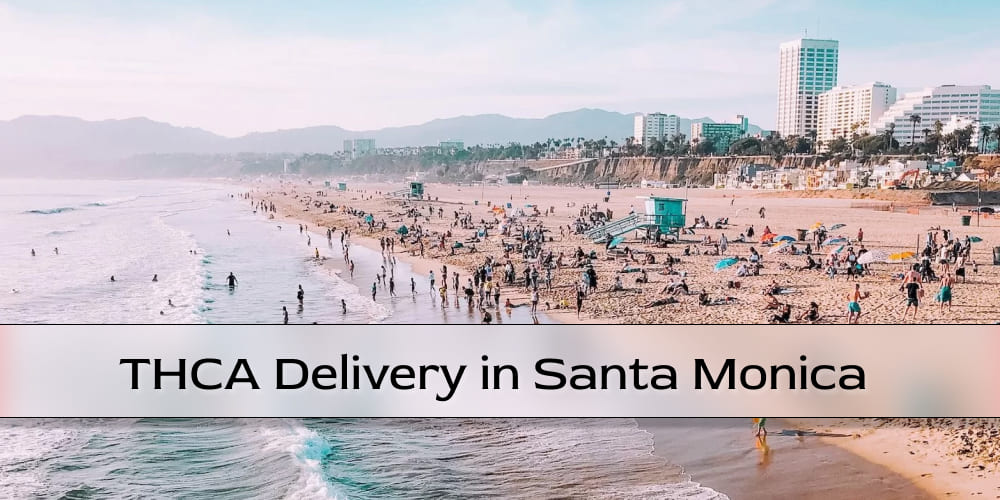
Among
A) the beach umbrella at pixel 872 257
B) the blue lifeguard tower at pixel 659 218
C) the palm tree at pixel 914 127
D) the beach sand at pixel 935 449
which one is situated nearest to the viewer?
the beach sand at pixel 935 449

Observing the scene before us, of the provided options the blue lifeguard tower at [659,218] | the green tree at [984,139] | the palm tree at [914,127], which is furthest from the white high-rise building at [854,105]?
the blue lifeguard tower at [659,218]

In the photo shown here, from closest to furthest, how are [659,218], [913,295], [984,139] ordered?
[913,295]
[659,218]
[984,139]

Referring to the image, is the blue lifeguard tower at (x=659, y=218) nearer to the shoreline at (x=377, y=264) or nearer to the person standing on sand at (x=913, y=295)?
the shoreline at (x=377, y=264)

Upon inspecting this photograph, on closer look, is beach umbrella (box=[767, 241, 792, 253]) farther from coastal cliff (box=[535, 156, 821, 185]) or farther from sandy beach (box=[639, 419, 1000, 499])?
coastal cliff (box=[535, 156, 821, 185])

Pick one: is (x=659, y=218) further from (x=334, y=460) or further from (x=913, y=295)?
(x=334, y=460)

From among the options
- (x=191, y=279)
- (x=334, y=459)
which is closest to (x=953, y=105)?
(x=191, y=279)

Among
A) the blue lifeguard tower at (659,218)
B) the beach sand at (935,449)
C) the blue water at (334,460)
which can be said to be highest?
the blue lifeguard tower at (659,218)

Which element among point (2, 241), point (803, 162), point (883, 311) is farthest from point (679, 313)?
point (803, 162)
